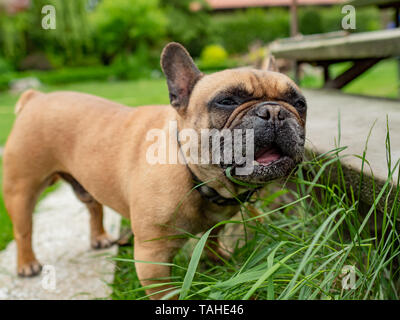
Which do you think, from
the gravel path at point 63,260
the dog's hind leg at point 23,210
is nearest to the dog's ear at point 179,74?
the gravel path at point 63,260

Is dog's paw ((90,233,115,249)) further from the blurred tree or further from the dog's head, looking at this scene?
the blurred tree

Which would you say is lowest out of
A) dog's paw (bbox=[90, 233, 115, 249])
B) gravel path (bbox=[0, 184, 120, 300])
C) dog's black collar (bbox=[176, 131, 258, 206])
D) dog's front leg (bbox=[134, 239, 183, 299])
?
gravel path (bbox=[0, 184, 120, 300])

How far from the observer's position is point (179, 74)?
1.71m

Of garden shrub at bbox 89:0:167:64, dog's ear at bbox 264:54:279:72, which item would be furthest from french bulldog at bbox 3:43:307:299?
garden shrub at bbox 89:0:167:64

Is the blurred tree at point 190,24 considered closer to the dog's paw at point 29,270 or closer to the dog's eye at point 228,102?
the dog's paw at point 29,270

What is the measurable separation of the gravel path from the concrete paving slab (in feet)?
3.60

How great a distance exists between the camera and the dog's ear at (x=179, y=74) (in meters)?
1.67

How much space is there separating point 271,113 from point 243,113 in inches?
4.5

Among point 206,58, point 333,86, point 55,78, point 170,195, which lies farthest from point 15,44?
point 170,195

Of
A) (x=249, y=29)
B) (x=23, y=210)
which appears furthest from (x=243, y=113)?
(x=249, y=29)

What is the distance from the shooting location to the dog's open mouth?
1.47 meters

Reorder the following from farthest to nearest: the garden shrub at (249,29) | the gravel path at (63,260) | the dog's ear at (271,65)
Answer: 1. the garden shrub at (249,29)
2. the gravel path at (63,260)
3. the dog's ear at (271,65)

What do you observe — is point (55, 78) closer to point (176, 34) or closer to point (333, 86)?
point (176, 34)

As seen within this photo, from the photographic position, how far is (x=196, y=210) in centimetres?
164
